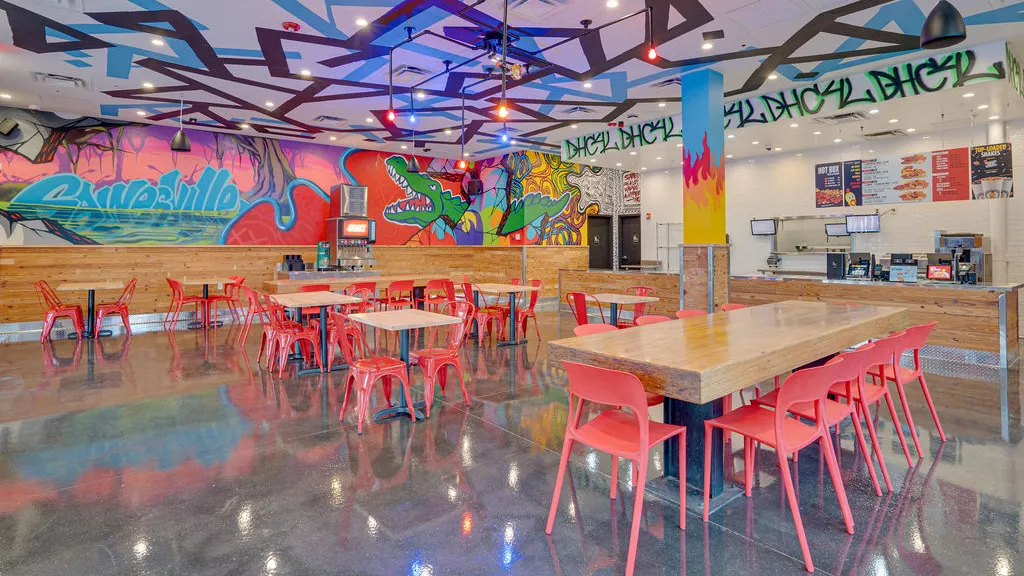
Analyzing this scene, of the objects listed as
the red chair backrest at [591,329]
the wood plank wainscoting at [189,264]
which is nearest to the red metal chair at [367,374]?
the red chair backrest at [591,329]

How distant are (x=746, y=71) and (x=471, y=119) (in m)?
4.45

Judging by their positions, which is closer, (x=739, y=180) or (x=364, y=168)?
(x=739, y=180)

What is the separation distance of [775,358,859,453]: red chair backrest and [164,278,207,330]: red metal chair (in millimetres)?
8588

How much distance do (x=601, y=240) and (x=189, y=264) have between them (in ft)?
30.0

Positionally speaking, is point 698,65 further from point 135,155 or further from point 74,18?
point 135,155

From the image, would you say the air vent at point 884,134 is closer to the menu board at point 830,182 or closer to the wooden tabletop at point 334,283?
the menu board at point 830,182

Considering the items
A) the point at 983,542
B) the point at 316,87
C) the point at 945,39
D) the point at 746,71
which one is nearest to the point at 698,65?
the point at 746,71

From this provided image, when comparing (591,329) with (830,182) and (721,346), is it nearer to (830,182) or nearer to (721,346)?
(721,346)

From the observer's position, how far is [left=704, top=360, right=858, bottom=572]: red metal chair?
219cm

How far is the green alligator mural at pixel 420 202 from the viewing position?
11.9m

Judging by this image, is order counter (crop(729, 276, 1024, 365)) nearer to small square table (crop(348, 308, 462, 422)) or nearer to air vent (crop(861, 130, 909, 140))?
air vent (crop(861, 130, 909, 140))

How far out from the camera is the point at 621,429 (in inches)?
97.3

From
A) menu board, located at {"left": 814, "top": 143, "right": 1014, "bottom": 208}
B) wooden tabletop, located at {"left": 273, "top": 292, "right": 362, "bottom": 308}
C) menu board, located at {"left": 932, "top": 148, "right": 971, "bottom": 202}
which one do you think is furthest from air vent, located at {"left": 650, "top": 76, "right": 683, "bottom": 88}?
wooden tabletop, located at {"left": 273, "top": 292, "right": 362, "bottom": 308}

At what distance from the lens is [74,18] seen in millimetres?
5047
